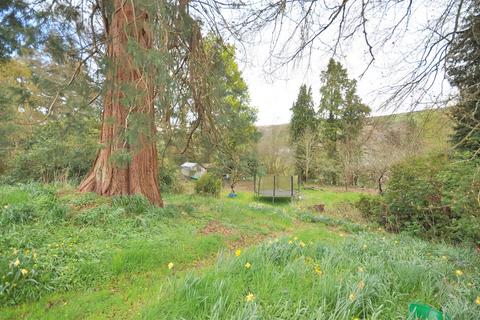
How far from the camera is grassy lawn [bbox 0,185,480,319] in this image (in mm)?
1689

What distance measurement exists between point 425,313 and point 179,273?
2.13 metres

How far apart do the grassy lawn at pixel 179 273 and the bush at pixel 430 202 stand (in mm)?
1064

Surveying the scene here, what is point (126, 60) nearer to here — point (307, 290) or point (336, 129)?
point (307, 290)

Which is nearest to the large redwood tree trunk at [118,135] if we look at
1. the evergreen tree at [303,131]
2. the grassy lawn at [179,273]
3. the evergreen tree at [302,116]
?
the grassy lawn at [179,273]

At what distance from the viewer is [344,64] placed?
3400 millimetres

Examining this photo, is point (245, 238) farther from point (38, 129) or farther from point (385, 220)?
point (38, 129)

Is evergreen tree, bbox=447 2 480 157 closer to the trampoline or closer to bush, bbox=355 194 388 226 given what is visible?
bush, bbox=355 194 388 226

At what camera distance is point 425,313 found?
163 centimetres

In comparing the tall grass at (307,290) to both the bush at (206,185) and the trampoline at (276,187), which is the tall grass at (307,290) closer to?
the bush at (206,185)

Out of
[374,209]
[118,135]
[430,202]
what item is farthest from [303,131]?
[118,135]

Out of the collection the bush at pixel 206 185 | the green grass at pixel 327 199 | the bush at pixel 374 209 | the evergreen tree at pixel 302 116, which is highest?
the evergreen tree at pixel 302 116

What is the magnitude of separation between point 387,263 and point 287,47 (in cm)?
271

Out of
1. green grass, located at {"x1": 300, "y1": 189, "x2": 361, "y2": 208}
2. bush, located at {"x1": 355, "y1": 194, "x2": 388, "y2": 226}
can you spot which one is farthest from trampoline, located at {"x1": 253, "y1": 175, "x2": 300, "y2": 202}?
bush, located at {"x1": 355, "y1": 194, "x2": 388, "y2": 226}

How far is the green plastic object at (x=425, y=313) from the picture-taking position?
5.16 ft
